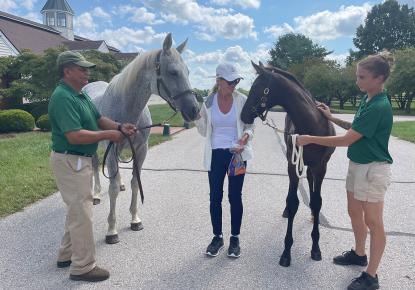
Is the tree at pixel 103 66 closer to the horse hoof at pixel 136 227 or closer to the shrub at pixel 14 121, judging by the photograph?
the shrub at pixel 14 121

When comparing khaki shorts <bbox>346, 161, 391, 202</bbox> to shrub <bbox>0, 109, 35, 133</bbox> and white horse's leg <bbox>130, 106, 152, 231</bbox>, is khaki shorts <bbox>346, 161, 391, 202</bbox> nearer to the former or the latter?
white horse's leg <bbox>130, 106, 152, 231</bbox>

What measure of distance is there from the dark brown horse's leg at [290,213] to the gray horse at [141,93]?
1280mm

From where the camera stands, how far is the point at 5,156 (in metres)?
8.28

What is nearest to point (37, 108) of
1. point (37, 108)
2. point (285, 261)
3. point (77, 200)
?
point (37, 108)

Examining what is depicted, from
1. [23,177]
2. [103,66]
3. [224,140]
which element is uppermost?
[103,66]

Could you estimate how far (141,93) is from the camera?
4.11 meters

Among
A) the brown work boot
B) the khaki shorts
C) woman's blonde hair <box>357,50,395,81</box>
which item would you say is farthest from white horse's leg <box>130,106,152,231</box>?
woman's blonde hair <box>357,50,395,81</box>

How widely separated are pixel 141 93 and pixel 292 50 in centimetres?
7246

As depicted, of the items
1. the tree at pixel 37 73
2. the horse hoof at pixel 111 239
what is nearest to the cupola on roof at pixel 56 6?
the tree at pixel 37 73

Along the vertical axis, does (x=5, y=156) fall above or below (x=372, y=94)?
below

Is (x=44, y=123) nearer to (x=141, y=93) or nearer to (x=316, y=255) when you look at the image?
(x=141, y=93)

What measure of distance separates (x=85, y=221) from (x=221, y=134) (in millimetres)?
1591

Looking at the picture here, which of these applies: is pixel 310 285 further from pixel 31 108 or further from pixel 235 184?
pixel 31 108

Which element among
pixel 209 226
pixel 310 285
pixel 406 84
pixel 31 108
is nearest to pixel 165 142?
pixel 209 226
